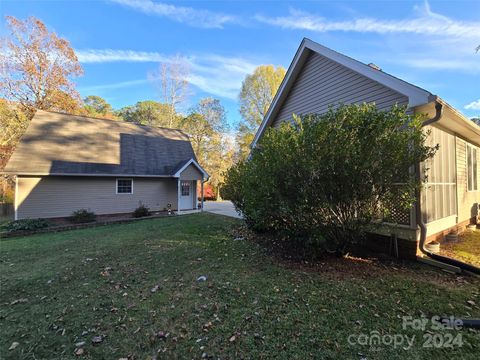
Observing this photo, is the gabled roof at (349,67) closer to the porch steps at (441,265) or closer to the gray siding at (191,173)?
the porch steps at (441,265)

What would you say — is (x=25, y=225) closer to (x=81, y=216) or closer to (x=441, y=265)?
(x=81, y=216)

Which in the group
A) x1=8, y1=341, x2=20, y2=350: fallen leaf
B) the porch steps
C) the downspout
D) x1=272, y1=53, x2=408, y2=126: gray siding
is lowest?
x1=8, y1=341, x2=20, y2=350: fallen leaf

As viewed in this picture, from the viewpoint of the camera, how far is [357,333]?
9.52ft

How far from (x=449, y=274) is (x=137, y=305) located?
5.67 meters

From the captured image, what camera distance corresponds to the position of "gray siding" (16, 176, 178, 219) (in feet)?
39.7

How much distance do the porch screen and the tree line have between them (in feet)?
27.2

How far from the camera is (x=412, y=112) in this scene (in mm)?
5445

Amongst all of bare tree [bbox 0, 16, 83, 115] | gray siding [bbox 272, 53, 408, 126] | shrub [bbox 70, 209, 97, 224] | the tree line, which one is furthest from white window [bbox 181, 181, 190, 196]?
bare tree [bbox 0, 16, 83, 115]

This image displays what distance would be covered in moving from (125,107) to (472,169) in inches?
1592

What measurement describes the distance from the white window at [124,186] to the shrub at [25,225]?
12.8 ft

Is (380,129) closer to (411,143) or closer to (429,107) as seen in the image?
(411,143)

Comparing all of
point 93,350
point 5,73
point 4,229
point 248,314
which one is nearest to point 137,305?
point 93,350

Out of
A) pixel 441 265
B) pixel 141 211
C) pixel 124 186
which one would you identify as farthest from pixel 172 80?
pixel 441 265

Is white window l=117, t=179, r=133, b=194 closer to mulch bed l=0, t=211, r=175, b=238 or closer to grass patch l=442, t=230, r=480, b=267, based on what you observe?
mulch bed l=0, t=211, r=175, b=238
